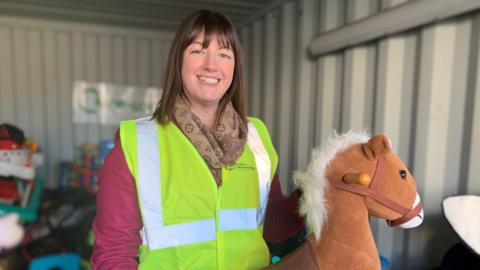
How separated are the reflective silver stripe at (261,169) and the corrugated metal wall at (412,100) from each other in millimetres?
752

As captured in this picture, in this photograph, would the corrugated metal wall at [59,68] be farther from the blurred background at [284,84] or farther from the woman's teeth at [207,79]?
the woman's teeth at [207,79]

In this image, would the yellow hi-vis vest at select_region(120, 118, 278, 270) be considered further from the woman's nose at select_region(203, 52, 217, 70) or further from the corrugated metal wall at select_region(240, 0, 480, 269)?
the corrugated metal wall at select_region(240, 0, 480, 269)

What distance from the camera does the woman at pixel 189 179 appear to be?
Result: 90 centimetres

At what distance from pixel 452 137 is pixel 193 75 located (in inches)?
42.8

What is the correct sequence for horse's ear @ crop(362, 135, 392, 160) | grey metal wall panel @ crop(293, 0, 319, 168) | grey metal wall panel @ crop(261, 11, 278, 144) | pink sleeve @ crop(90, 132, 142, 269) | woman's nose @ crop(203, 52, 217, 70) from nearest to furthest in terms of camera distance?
horse's ear @ crop(362, 135, 392, 160) < pink sleeve @ crop(90, 132, 142, 269) < woman's nose @ crop(203, 52, 217, 70) < grey metal wall panel @ crop(293, 0, 319, 168) < grey metal wall panel @ crop(261, 11, 278, 144)

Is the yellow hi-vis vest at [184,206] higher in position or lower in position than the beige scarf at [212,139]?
lower

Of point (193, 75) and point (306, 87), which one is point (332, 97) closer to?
point (306, 87)

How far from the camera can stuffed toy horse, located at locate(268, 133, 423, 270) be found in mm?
780

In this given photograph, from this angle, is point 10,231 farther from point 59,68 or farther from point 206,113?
point 59,68

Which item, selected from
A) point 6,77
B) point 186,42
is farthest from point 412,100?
point 6,77

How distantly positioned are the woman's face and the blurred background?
2.83 feet

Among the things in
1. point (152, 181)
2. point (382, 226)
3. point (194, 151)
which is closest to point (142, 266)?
point (152, 181)

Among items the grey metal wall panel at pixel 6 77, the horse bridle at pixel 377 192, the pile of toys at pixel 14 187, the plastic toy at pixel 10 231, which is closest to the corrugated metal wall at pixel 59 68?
the grey metal wall panel at pixel 6 77

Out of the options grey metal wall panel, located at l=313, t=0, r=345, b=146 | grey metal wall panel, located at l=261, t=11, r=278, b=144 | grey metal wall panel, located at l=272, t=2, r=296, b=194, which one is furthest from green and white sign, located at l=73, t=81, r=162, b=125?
grey metal wall panel, located at l=313, t=0, r=345, b=146
